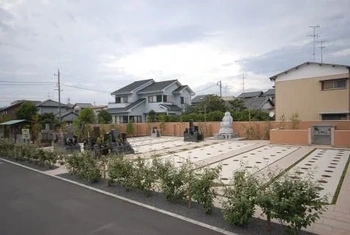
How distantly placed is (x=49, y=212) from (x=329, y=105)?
20.0m

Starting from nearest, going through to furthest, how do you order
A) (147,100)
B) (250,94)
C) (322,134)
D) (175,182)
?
(175,182), (322,134), (147,100), (250,94)

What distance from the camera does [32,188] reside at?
7625 mm

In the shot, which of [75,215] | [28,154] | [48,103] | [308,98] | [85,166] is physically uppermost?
[48,103]

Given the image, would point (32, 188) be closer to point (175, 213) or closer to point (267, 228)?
point (175, 213)

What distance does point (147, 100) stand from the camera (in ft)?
116

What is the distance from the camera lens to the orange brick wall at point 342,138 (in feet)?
47.1

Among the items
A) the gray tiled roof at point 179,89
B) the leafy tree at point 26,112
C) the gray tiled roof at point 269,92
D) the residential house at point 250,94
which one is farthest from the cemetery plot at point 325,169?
the residential house at point 250,94

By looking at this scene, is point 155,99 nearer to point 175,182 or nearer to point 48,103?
point 48,103

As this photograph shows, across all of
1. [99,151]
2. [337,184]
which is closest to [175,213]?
[337,184]

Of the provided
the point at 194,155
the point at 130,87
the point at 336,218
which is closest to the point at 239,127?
the point at 194,155

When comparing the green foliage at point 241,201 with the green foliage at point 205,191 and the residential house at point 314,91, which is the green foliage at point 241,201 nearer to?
the green foliage at point 205,191

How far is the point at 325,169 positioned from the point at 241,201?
6122 millimetres

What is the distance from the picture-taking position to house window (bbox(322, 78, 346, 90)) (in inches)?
748

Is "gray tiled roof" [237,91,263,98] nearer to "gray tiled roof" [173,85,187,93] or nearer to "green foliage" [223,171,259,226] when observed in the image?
"gray tiled roof" [173,85,187,93]
